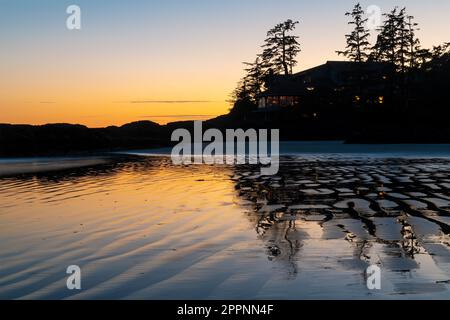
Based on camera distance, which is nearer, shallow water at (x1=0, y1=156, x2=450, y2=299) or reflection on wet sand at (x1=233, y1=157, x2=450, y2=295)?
shallow water at (x1=0, y1=156, x2=450, y2=299)

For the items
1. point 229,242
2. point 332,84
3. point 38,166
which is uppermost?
point 332,84

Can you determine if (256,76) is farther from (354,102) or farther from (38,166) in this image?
(38,166)

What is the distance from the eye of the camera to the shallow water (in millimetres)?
5613

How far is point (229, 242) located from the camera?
8133 mm

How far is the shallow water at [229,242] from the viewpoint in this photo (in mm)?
5613

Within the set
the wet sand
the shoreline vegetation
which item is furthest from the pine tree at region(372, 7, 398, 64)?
the wet sand

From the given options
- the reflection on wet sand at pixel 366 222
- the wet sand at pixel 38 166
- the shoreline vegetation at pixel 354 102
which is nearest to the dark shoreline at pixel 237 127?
the shoreline vegetation at pixel 354 102

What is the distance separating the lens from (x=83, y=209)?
39.8ft

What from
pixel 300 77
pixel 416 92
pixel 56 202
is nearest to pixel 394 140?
pixel 416 92

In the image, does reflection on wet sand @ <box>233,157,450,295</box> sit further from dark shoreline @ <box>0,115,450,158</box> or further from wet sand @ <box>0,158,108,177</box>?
dark shoreline @ <box>0,115,450,158</box>

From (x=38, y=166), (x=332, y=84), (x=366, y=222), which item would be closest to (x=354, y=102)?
(x=332, y=84)

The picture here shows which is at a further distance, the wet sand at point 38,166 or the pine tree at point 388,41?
the pine tree at point 388,41

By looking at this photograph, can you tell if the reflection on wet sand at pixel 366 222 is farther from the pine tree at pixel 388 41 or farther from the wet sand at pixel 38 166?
the pine tree at pixel 388 41
